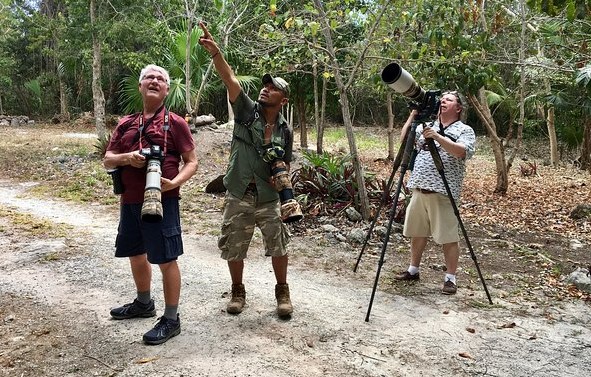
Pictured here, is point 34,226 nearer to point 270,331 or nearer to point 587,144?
point 270,331

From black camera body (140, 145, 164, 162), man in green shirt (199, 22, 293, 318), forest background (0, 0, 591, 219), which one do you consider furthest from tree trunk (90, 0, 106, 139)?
black camera body (140, 145, 164, 162)

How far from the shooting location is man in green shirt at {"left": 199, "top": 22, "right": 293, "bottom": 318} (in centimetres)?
306

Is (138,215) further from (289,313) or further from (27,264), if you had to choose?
(27,264)

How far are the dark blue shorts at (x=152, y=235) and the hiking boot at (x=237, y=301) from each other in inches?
24.2

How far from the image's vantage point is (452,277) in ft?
12.2

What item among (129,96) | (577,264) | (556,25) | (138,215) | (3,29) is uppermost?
(3,29)

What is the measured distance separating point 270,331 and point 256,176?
3.06 feet

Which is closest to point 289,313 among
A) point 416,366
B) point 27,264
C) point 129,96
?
point 416,366

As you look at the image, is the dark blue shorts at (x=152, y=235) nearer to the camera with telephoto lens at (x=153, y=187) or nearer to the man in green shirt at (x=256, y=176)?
the camera with telephoto lens at (x=153, y=187)

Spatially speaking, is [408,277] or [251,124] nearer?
[251,124]

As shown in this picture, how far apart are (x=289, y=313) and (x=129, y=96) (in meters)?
9.97

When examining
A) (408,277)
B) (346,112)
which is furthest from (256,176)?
(346,112)

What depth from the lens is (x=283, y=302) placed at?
3.21 metres

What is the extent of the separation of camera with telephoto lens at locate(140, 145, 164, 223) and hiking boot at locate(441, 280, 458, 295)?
225 centimetres
